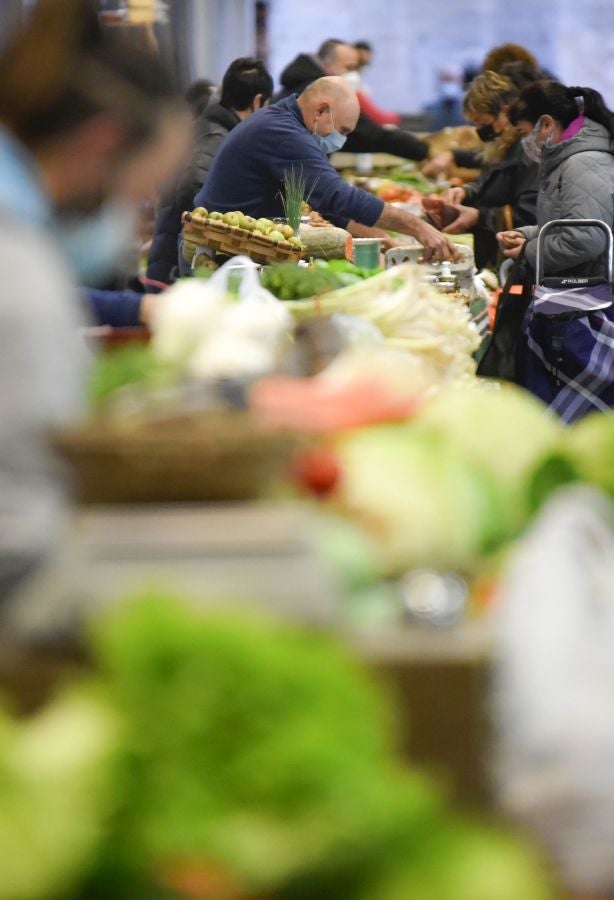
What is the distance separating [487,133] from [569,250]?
241 centimetres

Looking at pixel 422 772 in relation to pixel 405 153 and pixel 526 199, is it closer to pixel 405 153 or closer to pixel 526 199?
pixel 526 199

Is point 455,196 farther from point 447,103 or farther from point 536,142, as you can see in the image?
point 447,103

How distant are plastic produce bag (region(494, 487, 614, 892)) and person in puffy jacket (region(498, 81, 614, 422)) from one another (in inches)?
184

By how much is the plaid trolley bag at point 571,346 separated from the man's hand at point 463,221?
2031mm

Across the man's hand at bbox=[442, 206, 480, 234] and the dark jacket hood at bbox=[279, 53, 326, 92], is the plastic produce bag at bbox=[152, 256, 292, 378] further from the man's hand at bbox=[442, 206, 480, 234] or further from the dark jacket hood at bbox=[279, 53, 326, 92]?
the man's hand at bbox=[442, 206, 480, 234]

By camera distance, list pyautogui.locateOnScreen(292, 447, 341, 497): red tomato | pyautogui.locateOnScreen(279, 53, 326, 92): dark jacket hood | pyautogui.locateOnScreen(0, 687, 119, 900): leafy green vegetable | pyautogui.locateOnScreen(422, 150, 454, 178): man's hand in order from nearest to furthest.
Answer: pyautogui.locateOnScreen(0, 687, 119, 900): leafy green vegetable, pyautogui.locateOnScreen(292, 447, 341, 497): red tomato, pyautogui.locateOnScreen(279, 53, 326, 92): dark jacket hood, pyautogui.locateOnScreen(422, 150, 454, 178): man's hand

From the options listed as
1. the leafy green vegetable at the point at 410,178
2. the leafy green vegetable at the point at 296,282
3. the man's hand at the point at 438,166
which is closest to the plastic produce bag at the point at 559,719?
the leafy green vegetable at the point at 296,282

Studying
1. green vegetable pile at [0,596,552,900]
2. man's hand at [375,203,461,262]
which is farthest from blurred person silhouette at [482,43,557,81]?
green vegetable pile at [0,596,552,900]

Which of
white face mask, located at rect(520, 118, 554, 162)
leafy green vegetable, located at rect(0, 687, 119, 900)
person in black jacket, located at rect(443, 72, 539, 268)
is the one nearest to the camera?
leafy green vegetable, located at rect(0, 687, 119, 900)

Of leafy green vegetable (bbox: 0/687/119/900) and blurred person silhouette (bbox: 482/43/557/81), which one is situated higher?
leafy green vegetable (bbox: 0/687/119/900)

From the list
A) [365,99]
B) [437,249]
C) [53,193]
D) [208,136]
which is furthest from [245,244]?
[365,99]

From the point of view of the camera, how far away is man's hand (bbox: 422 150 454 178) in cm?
1026

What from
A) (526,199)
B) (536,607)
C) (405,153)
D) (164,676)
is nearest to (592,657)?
(536,607)

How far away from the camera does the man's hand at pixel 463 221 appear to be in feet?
27.0
